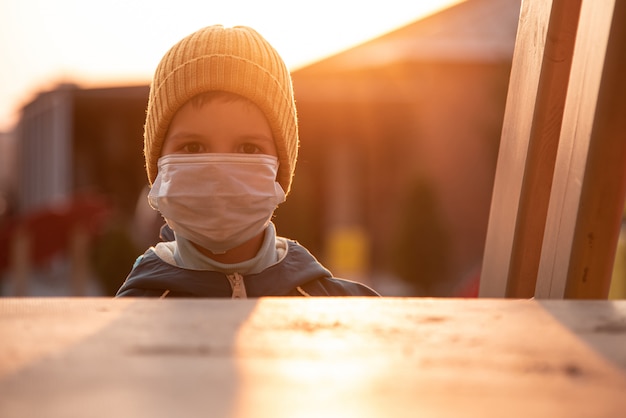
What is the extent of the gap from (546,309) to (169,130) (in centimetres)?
152

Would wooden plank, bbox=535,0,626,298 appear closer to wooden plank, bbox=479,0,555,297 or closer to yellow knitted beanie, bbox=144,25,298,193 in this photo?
wooden plank, bbox=479,0,555,297

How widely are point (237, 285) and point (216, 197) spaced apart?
0.88ft

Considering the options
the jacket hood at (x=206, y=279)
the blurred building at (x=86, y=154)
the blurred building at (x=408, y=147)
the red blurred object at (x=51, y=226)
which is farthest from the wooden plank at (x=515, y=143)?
the blurred building at (x=408, y=147)

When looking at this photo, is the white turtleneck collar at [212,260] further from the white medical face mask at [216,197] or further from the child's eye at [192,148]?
the child's eye at [192,148]

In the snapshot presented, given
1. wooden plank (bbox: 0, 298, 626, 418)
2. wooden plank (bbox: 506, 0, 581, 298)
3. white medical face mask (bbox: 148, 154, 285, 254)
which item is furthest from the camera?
white medical face mask (bbox: 148, 154, 285, 254)

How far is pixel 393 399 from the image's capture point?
0.81 m

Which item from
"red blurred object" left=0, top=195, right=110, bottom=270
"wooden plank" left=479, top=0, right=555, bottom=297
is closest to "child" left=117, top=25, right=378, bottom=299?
"wooden plank" left=479, top=0, right=555, bottom=297

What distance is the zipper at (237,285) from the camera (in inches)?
87.8

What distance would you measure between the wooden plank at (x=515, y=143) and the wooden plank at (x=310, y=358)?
2.31ft

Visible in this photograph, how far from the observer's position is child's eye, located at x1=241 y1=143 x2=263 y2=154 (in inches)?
94.3

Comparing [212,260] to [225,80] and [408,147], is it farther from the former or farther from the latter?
[408,147]

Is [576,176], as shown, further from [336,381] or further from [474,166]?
[474,166]

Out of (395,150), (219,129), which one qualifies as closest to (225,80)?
(219,129)

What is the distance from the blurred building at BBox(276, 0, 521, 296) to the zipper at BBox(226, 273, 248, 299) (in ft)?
40.3
